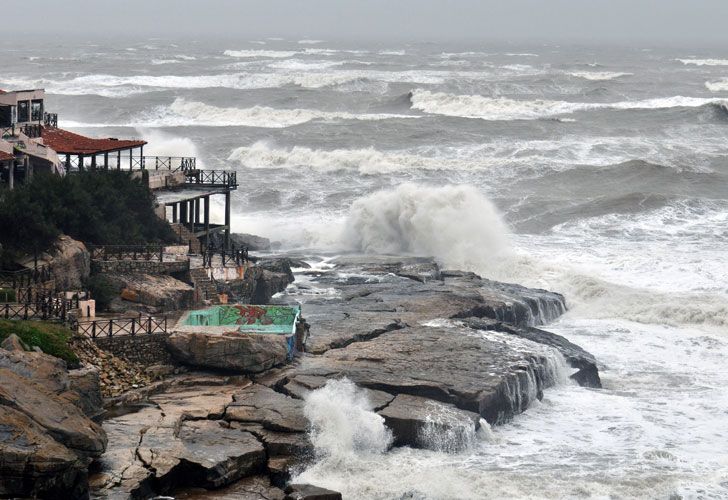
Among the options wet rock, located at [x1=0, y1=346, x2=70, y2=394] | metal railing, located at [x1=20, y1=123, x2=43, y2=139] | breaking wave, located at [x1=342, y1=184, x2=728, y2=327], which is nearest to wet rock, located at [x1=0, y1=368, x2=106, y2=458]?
wet rock, located at [x1=0, y1=346, x2=70, y2=394]

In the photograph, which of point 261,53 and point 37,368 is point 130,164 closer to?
point 37,368

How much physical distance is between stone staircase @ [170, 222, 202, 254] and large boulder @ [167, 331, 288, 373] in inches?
348

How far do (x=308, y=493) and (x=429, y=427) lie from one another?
11.0ft

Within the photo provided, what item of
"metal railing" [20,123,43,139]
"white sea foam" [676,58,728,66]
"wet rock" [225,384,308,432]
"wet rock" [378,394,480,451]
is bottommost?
"wet rock" [378,394,480,451]

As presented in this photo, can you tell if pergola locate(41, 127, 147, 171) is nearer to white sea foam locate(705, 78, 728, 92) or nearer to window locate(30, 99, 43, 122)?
window locate(30, 99, 43, 122)

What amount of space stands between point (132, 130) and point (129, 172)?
125ft

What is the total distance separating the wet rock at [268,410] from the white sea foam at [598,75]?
84316mm

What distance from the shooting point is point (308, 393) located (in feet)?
80.6

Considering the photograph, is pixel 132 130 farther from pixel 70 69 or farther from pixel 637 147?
pixel 70 69

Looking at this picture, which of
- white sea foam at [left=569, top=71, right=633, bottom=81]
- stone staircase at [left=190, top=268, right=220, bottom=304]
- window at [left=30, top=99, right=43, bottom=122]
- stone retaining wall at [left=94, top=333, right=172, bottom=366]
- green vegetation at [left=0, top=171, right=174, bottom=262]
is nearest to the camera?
stone retaining wall at [left=94, top=333, right=172, bottom=366]

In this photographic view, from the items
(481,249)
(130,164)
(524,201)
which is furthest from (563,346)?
(524,201)

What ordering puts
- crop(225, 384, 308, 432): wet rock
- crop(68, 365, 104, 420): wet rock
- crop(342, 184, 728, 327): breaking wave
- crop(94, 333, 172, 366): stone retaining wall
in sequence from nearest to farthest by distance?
crop(68, 365, 104, 420): wet rock → crop(225, 384, 308, 432): wet rock → crop(94, 333, 172, 366): stone retaining wall → crop(342, 184, 728, 327): breaking wave

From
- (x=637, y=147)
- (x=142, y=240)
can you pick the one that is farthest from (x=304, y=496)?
(x=637, y=147)

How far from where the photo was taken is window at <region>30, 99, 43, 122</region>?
1479 inches
